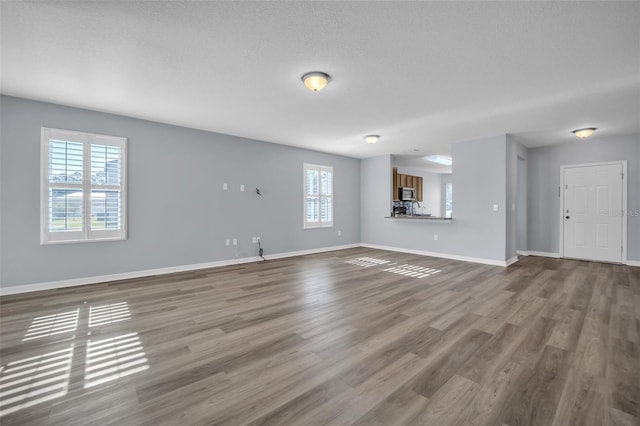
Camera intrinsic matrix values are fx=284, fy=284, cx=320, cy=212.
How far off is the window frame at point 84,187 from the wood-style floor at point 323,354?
0.77 metres

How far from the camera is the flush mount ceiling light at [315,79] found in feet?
10.1

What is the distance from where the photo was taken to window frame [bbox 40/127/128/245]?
13.1ft

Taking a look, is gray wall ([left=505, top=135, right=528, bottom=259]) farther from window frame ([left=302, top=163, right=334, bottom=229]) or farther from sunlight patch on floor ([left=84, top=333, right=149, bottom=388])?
sunlight patch on floor ([left=84, top=333, right=149, bottom=388])

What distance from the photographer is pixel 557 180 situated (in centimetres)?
645

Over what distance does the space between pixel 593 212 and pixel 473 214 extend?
8.32 feet

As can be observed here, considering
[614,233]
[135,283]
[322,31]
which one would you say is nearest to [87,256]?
[135,283]

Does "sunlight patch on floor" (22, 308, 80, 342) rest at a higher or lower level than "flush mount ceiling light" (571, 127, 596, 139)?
lower

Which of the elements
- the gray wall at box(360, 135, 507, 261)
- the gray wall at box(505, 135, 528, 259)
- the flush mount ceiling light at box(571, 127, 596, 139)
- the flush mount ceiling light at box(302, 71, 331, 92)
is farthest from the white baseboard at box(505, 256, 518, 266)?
the flush mount ceiling light at box(302, 71, 331, 92)

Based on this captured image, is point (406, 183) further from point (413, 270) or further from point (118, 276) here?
point (118, 276)

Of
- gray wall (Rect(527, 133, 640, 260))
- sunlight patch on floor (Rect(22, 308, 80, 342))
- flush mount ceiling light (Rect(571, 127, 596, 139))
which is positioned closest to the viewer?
sunlight patch on floor (Rect(22, 308, 80, 342))

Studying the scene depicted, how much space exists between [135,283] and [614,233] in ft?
29.3

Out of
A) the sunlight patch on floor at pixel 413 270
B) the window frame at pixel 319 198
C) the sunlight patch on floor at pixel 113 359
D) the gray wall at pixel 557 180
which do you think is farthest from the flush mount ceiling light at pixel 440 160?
the sunlight patch on floor at pixel 113 359

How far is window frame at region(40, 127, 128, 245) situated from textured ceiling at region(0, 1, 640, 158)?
0.48m

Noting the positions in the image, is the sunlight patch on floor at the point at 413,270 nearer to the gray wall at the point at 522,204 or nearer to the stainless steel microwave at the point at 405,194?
the gray wall at the point at 522,204
